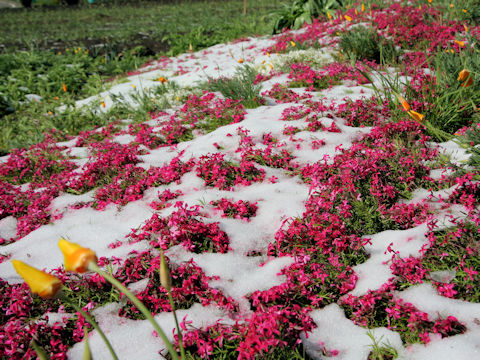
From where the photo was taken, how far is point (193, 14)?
17875 millimetres

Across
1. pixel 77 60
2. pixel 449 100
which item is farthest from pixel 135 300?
pixel 77 60

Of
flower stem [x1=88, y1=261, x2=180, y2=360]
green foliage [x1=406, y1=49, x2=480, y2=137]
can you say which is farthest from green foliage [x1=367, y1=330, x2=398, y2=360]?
green foliage [x1=406, y1=49, x2=480, y2=137]

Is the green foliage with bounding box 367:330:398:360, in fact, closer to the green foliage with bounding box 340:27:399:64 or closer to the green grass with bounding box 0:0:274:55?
the green foliage with bounding box 340:27:399:64

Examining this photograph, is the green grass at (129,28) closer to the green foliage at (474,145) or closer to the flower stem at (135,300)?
the green foliage at (474,145)

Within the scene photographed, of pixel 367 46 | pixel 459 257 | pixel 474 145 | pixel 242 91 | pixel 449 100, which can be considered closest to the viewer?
pixel 459 257

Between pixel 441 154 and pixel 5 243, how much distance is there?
4.32 m

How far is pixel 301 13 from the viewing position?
32.0 feet

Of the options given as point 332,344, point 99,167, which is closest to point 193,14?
point 99,167

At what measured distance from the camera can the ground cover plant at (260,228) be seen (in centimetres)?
197

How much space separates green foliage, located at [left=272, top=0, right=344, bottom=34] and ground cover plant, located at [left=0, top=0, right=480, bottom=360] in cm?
486

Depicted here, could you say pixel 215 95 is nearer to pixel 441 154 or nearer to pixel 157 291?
pixel 441 154

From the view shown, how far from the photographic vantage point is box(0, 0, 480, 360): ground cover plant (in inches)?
77.5

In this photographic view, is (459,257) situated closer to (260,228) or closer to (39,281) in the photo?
(260,228)

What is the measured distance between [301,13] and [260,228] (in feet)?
29.0
